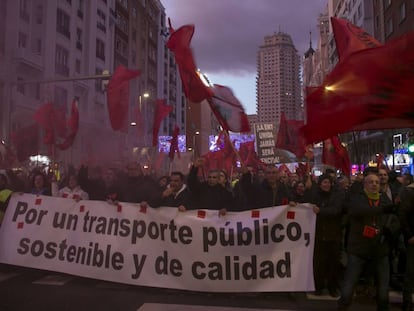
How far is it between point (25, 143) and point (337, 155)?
9803 millimetres

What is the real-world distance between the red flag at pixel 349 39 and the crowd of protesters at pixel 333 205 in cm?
189

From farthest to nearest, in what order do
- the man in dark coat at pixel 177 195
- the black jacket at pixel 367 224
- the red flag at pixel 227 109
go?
the red flag at pixel 227 109, the man in dark coat at pixel 177 195, the black jacket at pixel 367 224

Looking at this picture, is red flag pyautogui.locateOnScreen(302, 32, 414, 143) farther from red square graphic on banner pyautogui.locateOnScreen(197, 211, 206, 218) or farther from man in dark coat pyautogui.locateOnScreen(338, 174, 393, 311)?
red square graphic on banner pyautogui.locateOnScreen(197, 211, 206, 218)

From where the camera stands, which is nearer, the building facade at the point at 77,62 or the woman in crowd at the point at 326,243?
the woman in crowd at the point at 326,243

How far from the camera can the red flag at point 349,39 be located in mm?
7125

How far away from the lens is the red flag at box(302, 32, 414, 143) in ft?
15.0

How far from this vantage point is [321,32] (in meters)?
93.9

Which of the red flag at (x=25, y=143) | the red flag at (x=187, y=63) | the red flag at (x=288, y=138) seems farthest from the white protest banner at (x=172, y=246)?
the red flag at (x=288, y=138)

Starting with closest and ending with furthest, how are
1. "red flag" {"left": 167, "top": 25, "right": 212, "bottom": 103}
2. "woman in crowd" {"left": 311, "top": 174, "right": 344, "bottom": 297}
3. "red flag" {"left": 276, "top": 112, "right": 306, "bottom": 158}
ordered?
"woman in crowd" {"left": 311, "top": 174, "right": 344, "bottom": 297} → "red flag" {"left": 167, "top": 25, "right": 212, "bottom": 103} → "red flag" {"left": 276, "top": 112, "right": 306, "bottom": 158}

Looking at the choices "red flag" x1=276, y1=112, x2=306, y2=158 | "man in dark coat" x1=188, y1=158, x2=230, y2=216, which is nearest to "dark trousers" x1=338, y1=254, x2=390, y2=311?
"man in dark coat" x1=188, y1=158, x2=230, y2=216

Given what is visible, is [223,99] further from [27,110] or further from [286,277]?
[27,110]

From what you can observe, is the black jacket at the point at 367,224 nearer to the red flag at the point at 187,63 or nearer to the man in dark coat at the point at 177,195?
the man in dark coat at the point at 177,195

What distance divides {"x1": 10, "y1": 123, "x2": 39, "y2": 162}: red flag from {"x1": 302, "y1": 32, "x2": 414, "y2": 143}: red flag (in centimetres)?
1212

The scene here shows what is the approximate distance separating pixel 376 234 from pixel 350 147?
130ft
